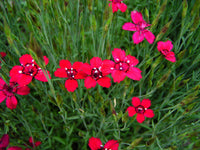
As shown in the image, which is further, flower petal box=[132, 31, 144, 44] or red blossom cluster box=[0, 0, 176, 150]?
flower petal box=[132, 31, 144, 44]

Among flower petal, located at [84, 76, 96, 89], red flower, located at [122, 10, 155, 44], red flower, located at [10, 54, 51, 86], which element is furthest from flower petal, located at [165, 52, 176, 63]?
red flower, located at [10, 54, 51, 86]

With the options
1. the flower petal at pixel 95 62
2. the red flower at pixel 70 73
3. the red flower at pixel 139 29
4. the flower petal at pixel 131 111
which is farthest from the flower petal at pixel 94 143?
the red flower at pixel 139 29

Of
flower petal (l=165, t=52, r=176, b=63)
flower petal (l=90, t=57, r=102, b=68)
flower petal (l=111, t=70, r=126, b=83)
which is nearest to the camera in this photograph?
flower petal (l=111, t=70, r=126, b=83)

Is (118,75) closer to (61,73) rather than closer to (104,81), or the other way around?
(104,81)

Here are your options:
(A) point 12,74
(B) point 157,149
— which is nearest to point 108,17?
(A) point 12,74

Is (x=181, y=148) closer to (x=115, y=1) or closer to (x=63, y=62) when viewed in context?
(x=63, y=62)

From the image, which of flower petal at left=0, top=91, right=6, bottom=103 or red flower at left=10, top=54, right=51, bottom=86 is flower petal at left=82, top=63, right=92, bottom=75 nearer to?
red flower at left=10, top=54, right=51, bottom=86

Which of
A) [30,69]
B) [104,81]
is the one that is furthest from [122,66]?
[30,69]
